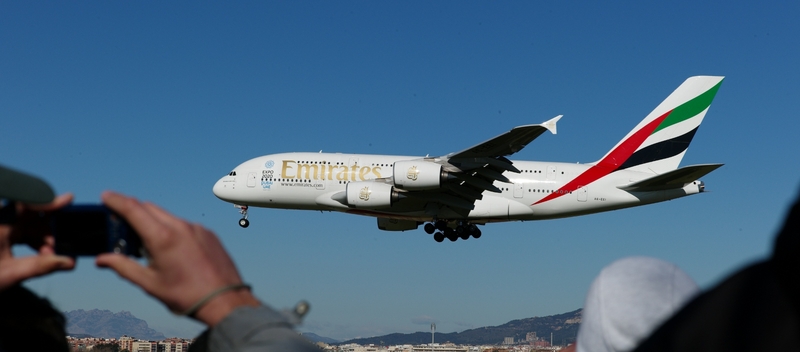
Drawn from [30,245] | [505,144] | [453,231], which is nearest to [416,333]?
[453,231]

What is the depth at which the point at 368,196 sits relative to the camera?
31734 millimetres

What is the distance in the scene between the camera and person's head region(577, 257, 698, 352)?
151 centimetres

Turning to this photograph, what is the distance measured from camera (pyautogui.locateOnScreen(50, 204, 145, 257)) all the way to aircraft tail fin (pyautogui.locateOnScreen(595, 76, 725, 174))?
34.8m

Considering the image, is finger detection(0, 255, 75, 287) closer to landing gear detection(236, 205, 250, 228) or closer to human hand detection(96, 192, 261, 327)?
human hand detection(96, 192, 261, 327)

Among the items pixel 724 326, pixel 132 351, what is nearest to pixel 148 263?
pixel 724 326

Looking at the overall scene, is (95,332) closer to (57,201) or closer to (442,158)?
(57,201)

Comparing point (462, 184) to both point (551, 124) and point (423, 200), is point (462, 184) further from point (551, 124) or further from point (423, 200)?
point (551, 124)

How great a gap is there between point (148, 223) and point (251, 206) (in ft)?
112

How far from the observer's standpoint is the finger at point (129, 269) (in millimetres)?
1647

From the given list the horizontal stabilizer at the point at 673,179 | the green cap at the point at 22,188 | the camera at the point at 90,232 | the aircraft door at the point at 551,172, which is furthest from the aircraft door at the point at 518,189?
the green cap at the point at 22,188

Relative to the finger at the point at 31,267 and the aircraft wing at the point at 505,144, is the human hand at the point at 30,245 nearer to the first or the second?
the finger at the point at 31,267

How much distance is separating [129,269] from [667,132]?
39740 millimetres

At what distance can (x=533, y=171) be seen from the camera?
115 ft

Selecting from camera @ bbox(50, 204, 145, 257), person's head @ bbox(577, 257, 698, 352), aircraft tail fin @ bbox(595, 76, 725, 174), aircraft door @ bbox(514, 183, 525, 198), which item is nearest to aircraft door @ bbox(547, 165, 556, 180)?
aircraft door @ bbox(514, 183, 525, 198)
